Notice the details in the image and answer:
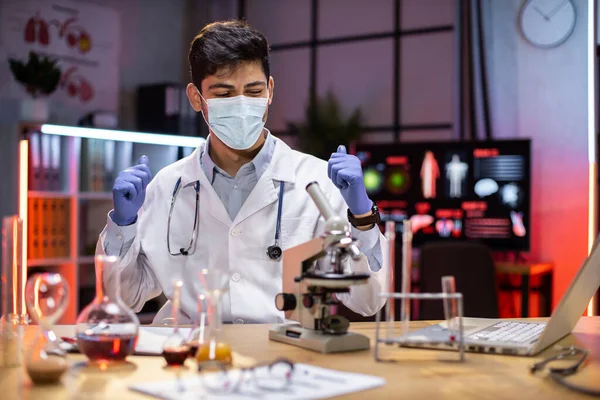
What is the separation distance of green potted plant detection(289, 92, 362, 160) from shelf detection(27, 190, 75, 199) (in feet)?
6.44

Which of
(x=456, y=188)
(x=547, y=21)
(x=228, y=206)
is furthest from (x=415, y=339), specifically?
(x=547, y=21)

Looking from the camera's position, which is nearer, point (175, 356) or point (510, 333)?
point (175, 356)

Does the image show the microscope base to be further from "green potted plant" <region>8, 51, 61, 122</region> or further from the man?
"green potted plant" <region>8, 51, 61, 122</region>

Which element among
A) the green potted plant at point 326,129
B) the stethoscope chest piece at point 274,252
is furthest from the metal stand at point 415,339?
the green potted plant at point 326,129

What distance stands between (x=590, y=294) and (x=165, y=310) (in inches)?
49.6

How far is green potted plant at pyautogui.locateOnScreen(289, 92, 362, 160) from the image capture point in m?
5.89

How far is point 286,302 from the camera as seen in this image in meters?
1.53

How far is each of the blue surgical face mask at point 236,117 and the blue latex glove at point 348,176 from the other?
1.57ft

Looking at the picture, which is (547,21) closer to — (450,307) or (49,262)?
(49,262)

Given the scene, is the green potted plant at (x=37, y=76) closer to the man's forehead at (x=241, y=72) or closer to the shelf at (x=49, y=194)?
the shelf at (x=49, y=194)

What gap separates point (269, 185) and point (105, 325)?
3.55 feet

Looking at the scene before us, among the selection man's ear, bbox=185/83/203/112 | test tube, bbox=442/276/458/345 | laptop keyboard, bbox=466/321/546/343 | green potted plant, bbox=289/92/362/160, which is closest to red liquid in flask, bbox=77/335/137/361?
test tube, bbox=442/276/458/345

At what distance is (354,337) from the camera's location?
4.79 ft

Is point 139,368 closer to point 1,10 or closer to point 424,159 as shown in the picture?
point 424,159
